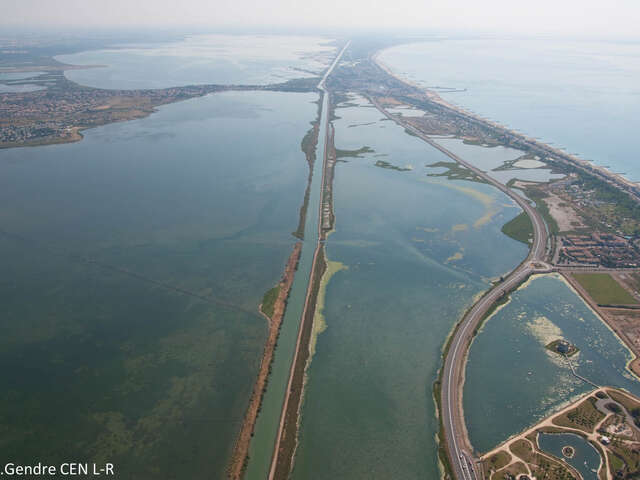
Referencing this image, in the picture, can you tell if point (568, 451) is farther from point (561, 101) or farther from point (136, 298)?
point (561, 101)

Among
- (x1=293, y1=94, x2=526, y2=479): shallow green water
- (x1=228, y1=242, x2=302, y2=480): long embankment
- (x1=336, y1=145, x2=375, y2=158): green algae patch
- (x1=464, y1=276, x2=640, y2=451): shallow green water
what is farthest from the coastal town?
Answer: (x1=293, y1=94, x2=526, y2=479): shallow green water

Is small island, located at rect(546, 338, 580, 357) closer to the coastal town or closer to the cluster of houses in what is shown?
the coastal town

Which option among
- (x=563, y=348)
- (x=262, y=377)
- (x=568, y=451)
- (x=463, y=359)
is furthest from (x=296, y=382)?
(x=563, y=348)

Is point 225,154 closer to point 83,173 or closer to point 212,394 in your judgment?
point 83,173

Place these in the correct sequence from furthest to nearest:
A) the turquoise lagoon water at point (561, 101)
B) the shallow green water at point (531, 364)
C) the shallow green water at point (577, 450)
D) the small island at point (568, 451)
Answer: the turquoise lagoon water at point (561, 101), the shallow green water at point (531, 364), the small island at point (568, 451), the shallow green water at point (577, 450)

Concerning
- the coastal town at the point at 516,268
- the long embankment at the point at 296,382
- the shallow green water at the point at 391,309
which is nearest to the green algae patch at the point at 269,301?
the coastal town at the point at 516,268

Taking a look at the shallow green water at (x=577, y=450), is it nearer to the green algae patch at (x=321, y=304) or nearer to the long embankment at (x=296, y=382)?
the long embankment at (x=296, y=382)
